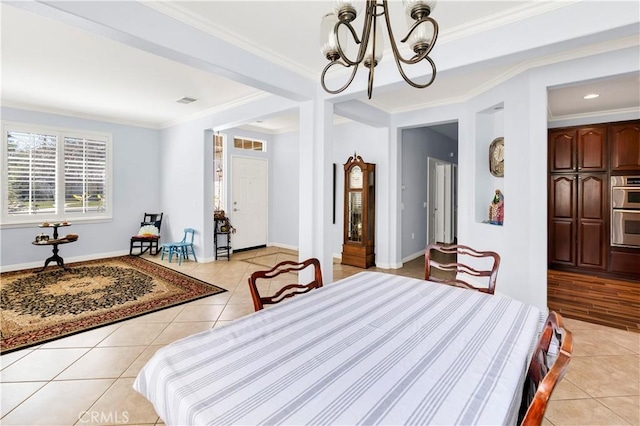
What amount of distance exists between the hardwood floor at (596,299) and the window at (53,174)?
7.18 m

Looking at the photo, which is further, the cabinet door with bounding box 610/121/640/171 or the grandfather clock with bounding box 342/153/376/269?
the grandfather clock with bounding box 342/153/376/269

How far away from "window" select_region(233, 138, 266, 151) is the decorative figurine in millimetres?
4788

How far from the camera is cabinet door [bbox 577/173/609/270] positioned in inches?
180

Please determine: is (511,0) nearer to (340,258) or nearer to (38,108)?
(340,258)

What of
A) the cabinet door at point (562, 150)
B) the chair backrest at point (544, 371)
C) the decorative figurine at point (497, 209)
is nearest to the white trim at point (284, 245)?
the decorative figurine at point (497, 209)

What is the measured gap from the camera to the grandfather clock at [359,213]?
5102mm

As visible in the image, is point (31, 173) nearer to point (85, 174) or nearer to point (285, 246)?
point (85, 174)

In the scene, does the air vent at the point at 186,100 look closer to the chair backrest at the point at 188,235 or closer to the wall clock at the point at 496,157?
the chair backrest at the point at 188,235

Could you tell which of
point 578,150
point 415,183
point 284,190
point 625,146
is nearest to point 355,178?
point 415,183

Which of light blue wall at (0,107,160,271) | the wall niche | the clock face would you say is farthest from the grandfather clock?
light blue wall at (0,107,160,271)

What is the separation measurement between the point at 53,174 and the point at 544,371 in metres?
6.78

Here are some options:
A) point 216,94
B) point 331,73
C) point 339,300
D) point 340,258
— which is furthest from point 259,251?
point 339,300

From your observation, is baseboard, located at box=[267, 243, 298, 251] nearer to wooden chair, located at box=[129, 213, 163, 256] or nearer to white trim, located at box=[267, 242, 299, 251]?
white trim, located at box=[267, 242, 299, 251]

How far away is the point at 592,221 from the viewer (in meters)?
4.66
